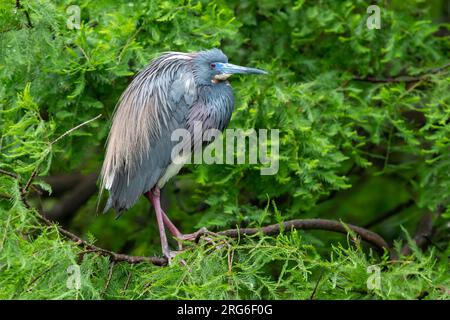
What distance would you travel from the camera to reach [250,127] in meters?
5.55

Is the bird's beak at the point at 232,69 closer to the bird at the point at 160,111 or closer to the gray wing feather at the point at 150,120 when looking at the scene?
the bird at the point at 160,111

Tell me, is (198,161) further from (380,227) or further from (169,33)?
(380,227)

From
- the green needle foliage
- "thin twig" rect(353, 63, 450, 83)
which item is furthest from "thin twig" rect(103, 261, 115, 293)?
"thin twig" rect(353, 63, 450, 83)

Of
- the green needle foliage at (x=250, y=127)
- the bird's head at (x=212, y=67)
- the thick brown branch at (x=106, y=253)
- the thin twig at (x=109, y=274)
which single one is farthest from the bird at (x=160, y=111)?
the thin twig at (x=109, y=274)

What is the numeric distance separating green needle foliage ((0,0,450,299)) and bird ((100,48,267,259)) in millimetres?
157

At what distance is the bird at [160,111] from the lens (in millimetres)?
5379

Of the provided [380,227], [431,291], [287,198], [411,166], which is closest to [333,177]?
[287,198]

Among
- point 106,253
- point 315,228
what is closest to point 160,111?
point 315,228

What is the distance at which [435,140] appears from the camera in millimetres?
→ 5566

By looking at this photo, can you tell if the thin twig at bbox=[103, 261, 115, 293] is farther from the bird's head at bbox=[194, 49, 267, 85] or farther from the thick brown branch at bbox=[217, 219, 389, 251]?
the bird's head at bbox=[194, 49, 267, 85]

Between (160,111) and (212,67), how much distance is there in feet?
1.43

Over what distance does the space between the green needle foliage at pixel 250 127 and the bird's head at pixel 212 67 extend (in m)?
0.19

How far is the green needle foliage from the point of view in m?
4.04

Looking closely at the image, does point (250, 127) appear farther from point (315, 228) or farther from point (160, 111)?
point (315, 228)
